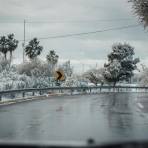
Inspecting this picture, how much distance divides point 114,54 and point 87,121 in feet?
312

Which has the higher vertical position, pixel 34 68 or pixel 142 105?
pixel 34 68

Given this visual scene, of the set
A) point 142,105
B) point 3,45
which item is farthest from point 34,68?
point 142,105

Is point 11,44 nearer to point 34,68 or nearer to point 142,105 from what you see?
point 34,68

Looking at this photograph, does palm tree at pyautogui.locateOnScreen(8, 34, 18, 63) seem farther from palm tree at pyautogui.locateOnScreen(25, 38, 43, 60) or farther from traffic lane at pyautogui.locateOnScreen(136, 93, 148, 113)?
traffic lane at pyautogui.locateOnScreen(136, 93, 148, 113)

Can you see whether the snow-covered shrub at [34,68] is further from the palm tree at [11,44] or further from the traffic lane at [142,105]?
the traffic lane at [142,105]

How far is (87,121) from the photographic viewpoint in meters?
20.4

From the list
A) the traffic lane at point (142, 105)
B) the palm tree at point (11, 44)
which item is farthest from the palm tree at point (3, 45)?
the traffic lane at point (142, 105)

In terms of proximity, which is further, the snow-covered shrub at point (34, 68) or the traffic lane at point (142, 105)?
the snow-covered shrub at point (34, 68)

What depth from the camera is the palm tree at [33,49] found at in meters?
133

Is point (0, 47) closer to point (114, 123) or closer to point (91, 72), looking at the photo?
point (91, 72)

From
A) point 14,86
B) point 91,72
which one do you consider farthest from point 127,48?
point 14,86

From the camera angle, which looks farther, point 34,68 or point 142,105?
point 34,68

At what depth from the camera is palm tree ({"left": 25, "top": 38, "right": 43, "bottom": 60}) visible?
132750 mm

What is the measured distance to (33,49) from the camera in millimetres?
134000
